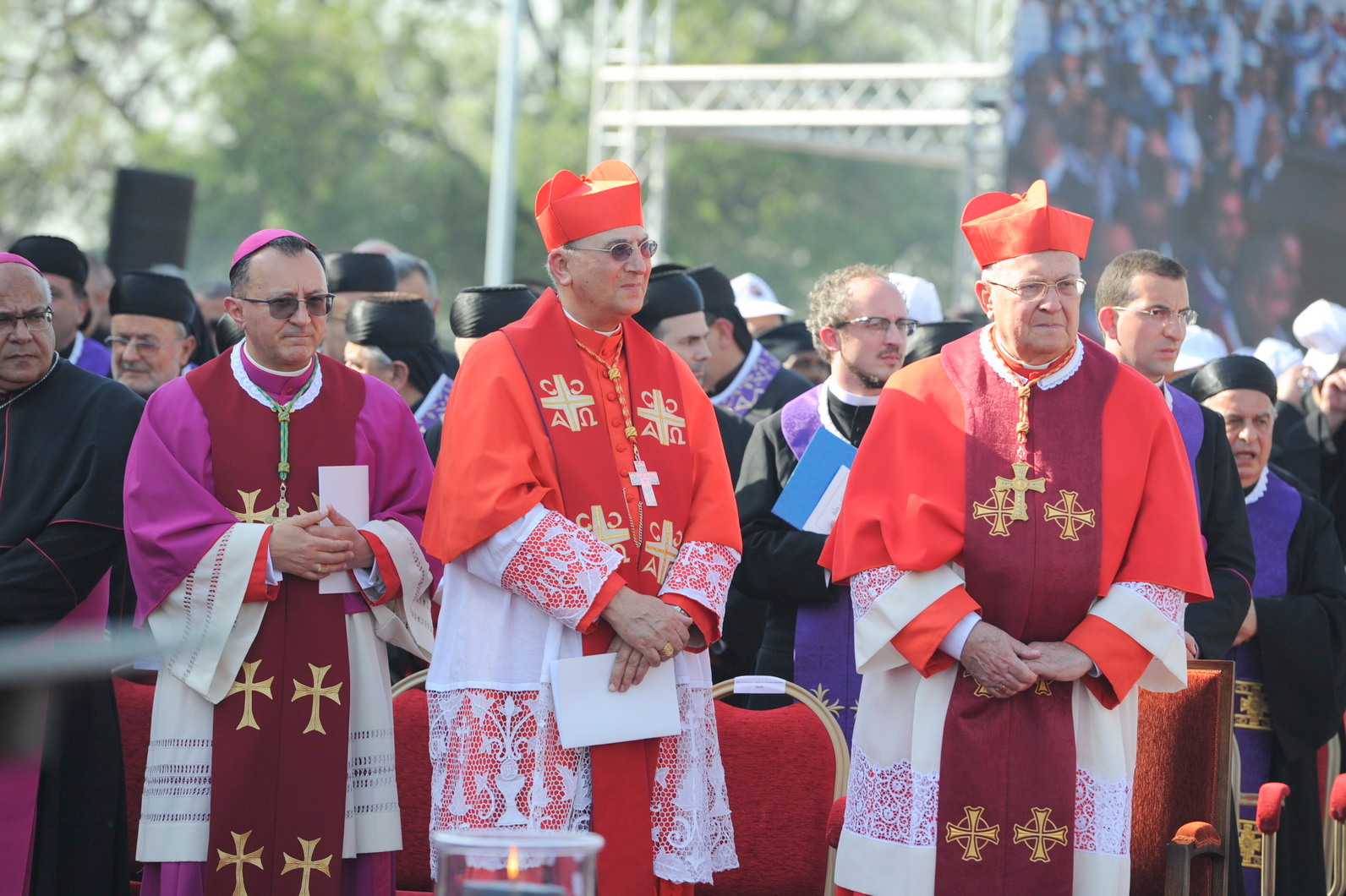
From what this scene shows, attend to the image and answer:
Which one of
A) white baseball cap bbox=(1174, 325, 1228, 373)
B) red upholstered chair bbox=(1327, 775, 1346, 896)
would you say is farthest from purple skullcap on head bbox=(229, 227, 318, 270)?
white baseball cap bbox=(1174, 325, 1228, 373)

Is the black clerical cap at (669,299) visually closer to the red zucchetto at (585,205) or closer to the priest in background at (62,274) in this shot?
the red zucchetto at (585,205)

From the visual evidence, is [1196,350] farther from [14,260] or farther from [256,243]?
[14,260]

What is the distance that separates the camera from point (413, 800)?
468cm

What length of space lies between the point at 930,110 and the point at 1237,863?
12343 mm

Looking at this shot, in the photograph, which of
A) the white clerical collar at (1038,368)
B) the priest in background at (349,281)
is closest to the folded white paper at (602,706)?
the white clerical collar at (1038,368)

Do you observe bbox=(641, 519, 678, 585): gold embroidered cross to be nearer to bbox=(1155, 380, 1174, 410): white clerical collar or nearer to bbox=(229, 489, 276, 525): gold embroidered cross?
bbox=(229, 489, 276, 525): gold embroidered cross

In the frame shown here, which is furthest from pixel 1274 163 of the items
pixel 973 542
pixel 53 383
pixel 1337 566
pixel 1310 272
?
pixel 53 383

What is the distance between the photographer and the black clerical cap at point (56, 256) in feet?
22.7

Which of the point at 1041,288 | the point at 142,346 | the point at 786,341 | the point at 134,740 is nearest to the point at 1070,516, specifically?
the point at 1041,288

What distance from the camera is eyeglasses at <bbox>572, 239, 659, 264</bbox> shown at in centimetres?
407

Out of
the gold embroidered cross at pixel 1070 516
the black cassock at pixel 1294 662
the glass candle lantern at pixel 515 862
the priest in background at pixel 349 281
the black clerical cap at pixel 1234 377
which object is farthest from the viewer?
the priest in background at pixel 349 281

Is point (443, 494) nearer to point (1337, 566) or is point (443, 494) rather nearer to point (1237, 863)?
point (1237, 863)

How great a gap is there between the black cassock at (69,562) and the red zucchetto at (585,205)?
1417 millimetres

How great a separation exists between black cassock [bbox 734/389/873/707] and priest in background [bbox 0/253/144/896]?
1.92 meters
